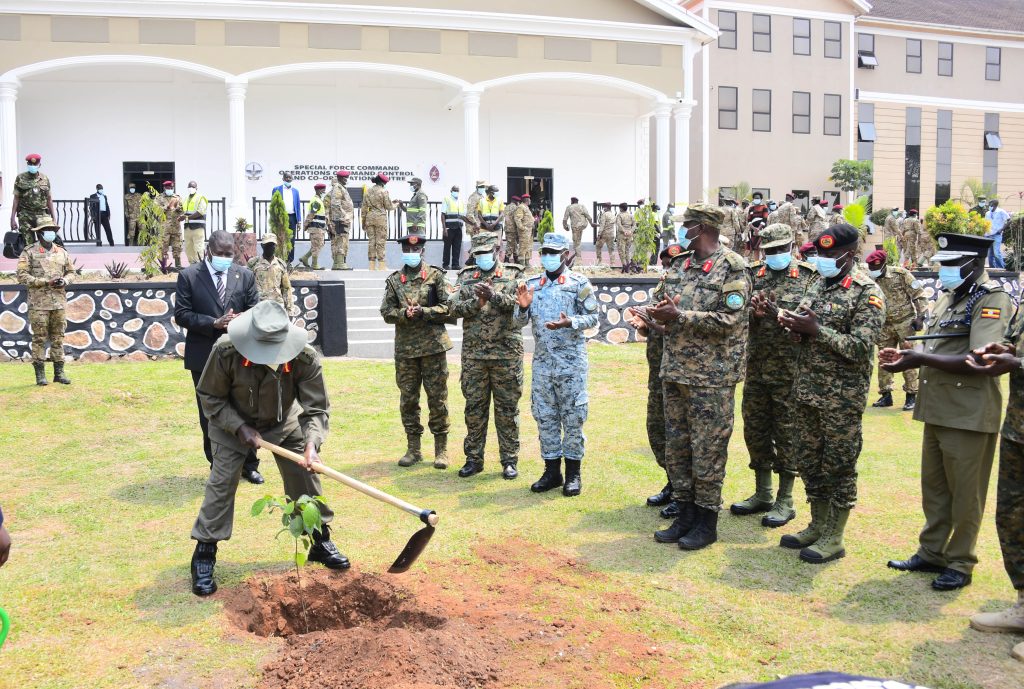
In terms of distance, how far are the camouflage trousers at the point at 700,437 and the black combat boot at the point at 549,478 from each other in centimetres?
148

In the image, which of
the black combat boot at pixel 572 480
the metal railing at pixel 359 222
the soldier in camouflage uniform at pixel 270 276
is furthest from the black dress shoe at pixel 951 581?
the metal railing at pixel 359 222

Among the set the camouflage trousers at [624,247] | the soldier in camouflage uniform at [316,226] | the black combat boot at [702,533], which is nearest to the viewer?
the black combat boot at [702,533]

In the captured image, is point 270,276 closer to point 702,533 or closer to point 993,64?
point 702,533

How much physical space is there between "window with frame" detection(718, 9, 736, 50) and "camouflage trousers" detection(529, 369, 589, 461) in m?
31.6

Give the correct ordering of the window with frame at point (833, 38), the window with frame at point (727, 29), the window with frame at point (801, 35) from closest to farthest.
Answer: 1. the window with frame at point (727, 29)
2. the window with frame at point (801, 35)
3. the window with frame at point (833, 38)

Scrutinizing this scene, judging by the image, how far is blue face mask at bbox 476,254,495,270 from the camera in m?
7.59

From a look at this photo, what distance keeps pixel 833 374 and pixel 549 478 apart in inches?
104

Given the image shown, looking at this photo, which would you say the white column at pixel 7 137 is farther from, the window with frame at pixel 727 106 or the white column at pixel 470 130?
the window with frame at pixel 727 106

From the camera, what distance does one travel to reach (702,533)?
591cm

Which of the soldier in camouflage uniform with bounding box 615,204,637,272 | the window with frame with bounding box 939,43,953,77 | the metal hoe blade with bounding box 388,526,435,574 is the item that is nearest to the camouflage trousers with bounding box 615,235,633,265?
the soldier in camouflage uniform with bounding box 615,204,637,272

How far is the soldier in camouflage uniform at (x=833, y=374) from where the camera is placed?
5.36 m

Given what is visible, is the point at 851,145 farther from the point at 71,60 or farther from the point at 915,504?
the point at 915,504

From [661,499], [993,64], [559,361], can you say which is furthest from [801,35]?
[661,499]

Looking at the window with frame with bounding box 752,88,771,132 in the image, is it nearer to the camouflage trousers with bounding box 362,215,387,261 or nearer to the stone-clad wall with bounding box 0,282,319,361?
the camouflage trousers with bounding box 362,215,387,261
